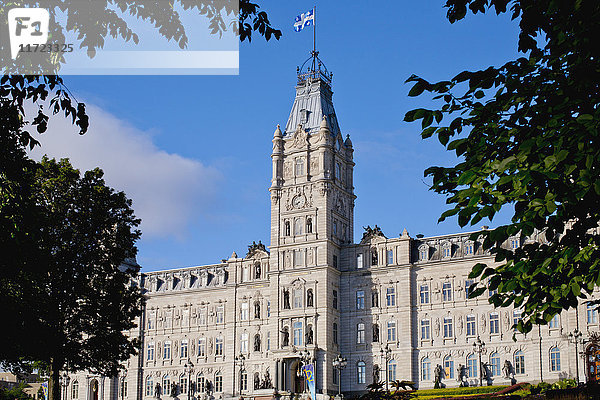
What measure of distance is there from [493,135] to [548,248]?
245 centimetres

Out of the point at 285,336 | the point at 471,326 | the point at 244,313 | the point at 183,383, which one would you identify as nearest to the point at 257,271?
the point at 244,313

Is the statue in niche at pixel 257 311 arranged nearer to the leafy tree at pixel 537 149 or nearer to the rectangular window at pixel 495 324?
the rectangular window at pixel 495 324

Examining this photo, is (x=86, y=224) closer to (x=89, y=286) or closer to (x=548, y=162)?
(x=89, y=286)

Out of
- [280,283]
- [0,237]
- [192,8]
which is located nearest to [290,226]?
[280,283]

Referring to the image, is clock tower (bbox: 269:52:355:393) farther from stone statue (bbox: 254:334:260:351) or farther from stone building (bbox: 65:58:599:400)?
stone statue (bbox: 254:334:260:351)

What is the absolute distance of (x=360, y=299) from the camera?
7306cm

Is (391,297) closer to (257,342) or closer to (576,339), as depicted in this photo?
(257,342)

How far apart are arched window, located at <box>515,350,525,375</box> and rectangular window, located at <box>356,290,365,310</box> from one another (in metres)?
14.9

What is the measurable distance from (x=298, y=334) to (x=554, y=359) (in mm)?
22892

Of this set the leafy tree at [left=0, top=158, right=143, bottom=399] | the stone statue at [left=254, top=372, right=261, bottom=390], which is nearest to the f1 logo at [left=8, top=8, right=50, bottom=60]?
the leafy tree at [left=0, top=158, right=143, bottom=399]

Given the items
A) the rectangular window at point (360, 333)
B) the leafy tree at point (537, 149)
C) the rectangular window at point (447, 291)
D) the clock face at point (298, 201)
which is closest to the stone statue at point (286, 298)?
the rectangular window at point (360, 333)

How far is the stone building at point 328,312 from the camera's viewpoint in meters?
67.4

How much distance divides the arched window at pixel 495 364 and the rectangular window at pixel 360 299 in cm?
1294

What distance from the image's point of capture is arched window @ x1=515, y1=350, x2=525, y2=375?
6538 cm
